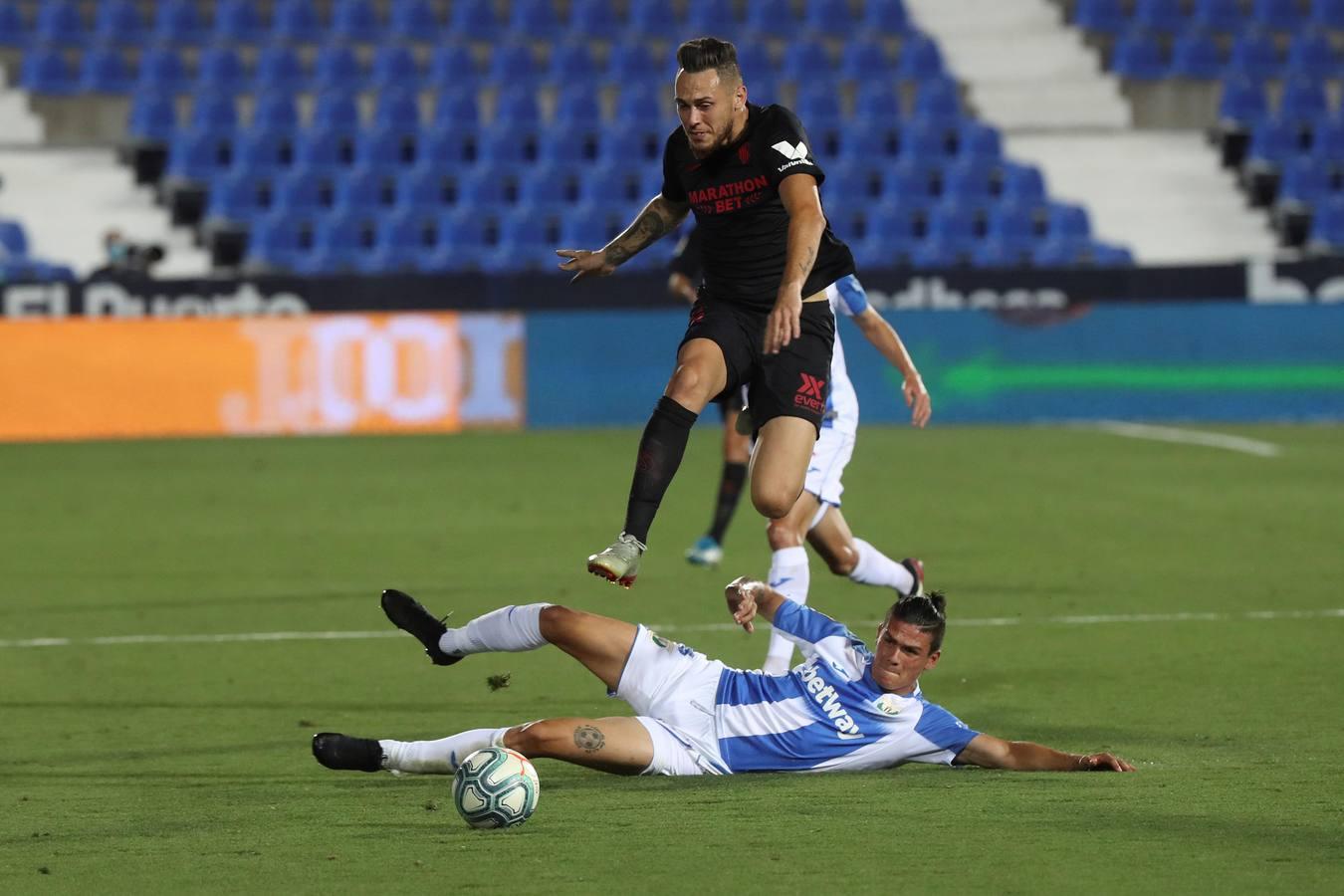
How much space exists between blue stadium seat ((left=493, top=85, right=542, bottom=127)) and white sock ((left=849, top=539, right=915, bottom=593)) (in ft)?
56.6

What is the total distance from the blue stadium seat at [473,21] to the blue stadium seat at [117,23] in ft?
13.0

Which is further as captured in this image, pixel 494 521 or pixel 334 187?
pixel 334 187

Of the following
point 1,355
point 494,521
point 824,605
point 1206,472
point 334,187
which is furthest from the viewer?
point 334,187

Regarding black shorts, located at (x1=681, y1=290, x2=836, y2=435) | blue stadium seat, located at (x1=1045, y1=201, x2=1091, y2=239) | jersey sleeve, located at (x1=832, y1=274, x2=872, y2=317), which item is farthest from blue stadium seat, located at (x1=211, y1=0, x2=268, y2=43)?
black shorts, located at (x1=681, y1=290, x2=836, y2=435)

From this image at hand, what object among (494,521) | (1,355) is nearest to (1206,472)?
(494,521)

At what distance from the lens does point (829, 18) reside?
92.1 ft

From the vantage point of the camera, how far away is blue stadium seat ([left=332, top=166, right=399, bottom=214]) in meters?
24.8

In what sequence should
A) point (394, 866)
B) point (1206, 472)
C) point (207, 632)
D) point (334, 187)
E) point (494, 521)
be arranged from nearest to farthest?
point (394, 866)
point (207, 632)
point (494, 521)
point (1206, 472)
point (334, 187)

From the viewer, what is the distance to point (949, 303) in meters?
21.4

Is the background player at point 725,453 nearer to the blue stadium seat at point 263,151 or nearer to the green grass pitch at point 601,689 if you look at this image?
the green grass pitch at point 601,689

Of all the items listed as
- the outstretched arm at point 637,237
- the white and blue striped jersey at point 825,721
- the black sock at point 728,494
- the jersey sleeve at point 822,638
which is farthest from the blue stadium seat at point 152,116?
the white and blue striped jersey at point 825,721

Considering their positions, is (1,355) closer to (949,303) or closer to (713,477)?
(713,477)

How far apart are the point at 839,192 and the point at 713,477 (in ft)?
28.1

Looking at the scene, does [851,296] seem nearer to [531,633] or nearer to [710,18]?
[531,633]
